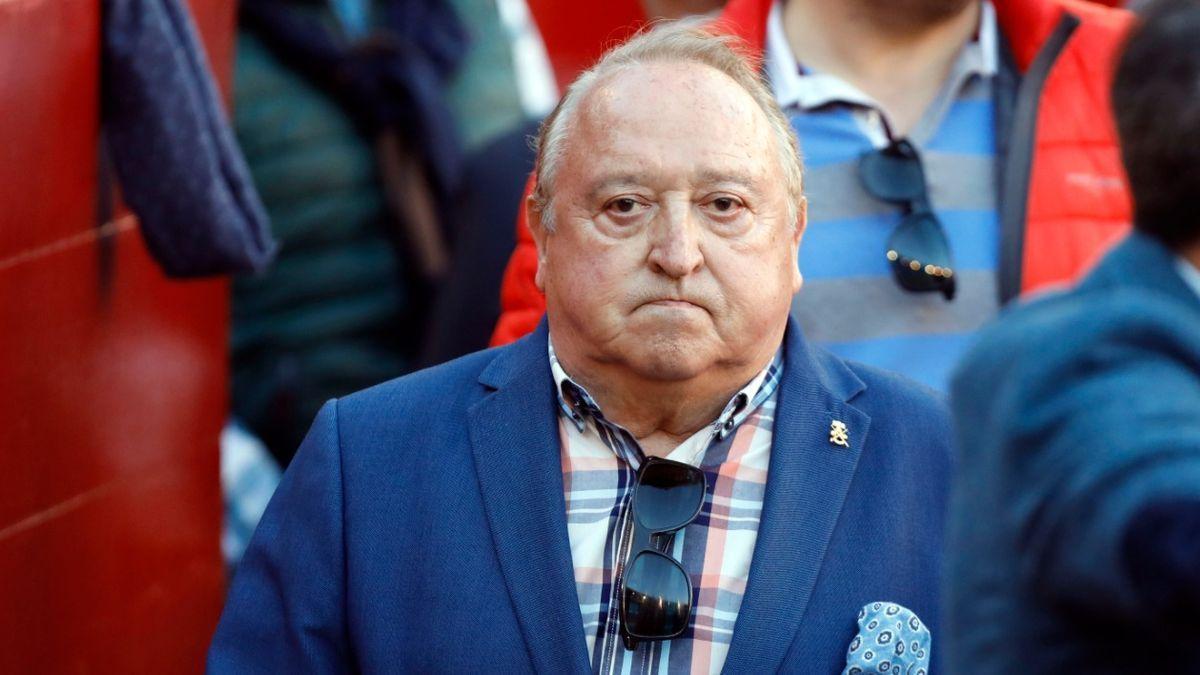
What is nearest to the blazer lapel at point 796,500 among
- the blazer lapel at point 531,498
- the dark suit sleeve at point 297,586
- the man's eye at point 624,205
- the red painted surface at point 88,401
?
the blazer lapel at point 531,498

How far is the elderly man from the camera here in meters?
3.08

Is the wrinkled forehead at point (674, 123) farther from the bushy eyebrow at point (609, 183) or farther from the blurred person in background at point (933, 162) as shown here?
the blurred person in background at point (933, 162)

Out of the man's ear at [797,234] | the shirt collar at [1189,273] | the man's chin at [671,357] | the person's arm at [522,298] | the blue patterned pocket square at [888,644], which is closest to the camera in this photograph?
the shirt collar at [1189,273]

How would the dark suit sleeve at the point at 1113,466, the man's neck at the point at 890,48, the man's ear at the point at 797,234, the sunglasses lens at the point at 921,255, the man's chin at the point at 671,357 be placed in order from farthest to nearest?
1. the man's neck at the point at 890,48
2. the sunglasses lens at the point at 921,255
3. the man's ear at the point at 797,234
4. the man's chin at the point at 671,357
5. the dark suit sleeve at the point at 1113,466

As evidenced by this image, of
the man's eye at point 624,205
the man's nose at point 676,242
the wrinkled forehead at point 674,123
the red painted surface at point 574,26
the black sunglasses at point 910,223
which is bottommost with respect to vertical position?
the red painted surface at point 574,26

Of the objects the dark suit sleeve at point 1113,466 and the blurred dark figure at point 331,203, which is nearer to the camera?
the dark suit sleeve at point 1113,466

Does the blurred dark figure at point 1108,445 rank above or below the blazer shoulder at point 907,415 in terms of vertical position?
above

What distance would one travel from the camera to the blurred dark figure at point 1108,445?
172 centimetres

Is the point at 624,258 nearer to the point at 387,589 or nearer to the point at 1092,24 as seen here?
the point at 387,589

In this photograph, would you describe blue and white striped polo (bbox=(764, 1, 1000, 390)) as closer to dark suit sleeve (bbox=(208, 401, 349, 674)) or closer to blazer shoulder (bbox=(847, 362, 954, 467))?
blazer shoulder (bbox=(847, 362, 954, 467))

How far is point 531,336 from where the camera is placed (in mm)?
3412

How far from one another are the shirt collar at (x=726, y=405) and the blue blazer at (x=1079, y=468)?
124 centimetres

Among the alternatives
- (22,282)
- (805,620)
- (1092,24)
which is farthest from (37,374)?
(1092,24)

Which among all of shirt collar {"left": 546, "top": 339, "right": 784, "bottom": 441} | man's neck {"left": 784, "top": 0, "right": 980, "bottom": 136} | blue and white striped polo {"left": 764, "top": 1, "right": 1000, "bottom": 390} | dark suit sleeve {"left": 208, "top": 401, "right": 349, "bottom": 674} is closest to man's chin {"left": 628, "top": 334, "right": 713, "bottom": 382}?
shirt collar {"left": 546, "top": 339, "right": 784, "bottom": 441}
